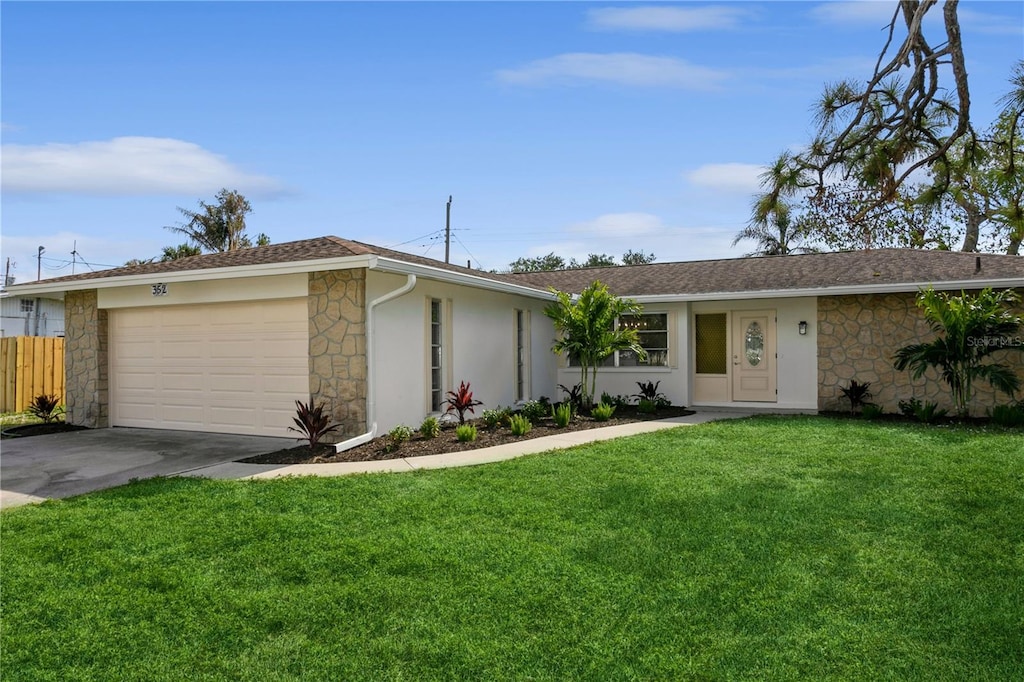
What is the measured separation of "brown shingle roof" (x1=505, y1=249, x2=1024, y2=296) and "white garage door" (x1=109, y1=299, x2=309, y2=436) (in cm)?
732

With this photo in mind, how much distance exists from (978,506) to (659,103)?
763cm

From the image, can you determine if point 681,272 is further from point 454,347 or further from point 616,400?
point 454,347

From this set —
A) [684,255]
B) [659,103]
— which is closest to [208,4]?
[659,103]

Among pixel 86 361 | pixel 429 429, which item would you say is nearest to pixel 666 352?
pixel 429 429

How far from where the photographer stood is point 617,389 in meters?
14.8

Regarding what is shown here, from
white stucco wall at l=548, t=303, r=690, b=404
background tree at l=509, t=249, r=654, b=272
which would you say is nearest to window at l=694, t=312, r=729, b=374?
white stucco wall at l=548, t=303, r=690, b=404

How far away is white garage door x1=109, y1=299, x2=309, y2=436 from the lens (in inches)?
394

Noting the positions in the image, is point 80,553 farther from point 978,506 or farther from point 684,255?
point 684,255

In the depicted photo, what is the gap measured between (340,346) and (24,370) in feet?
31.2

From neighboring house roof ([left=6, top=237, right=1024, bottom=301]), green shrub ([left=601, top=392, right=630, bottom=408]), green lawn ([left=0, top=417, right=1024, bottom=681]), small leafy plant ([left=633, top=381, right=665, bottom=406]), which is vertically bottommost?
green lawn ([left=0, top=417, right=1024, bottom=681])

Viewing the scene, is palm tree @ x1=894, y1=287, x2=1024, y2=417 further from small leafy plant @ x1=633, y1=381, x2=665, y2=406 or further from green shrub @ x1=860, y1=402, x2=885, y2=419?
small leafy plant @ x1=633, y1=381, x2=665, y2=406

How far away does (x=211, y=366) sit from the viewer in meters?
Answer: 10.8

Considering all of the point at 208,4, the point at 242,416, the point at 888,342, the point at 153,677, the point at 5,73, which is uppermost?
the point at 208,4

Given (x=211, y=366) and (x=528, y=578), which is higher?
(x=211, y=366)
